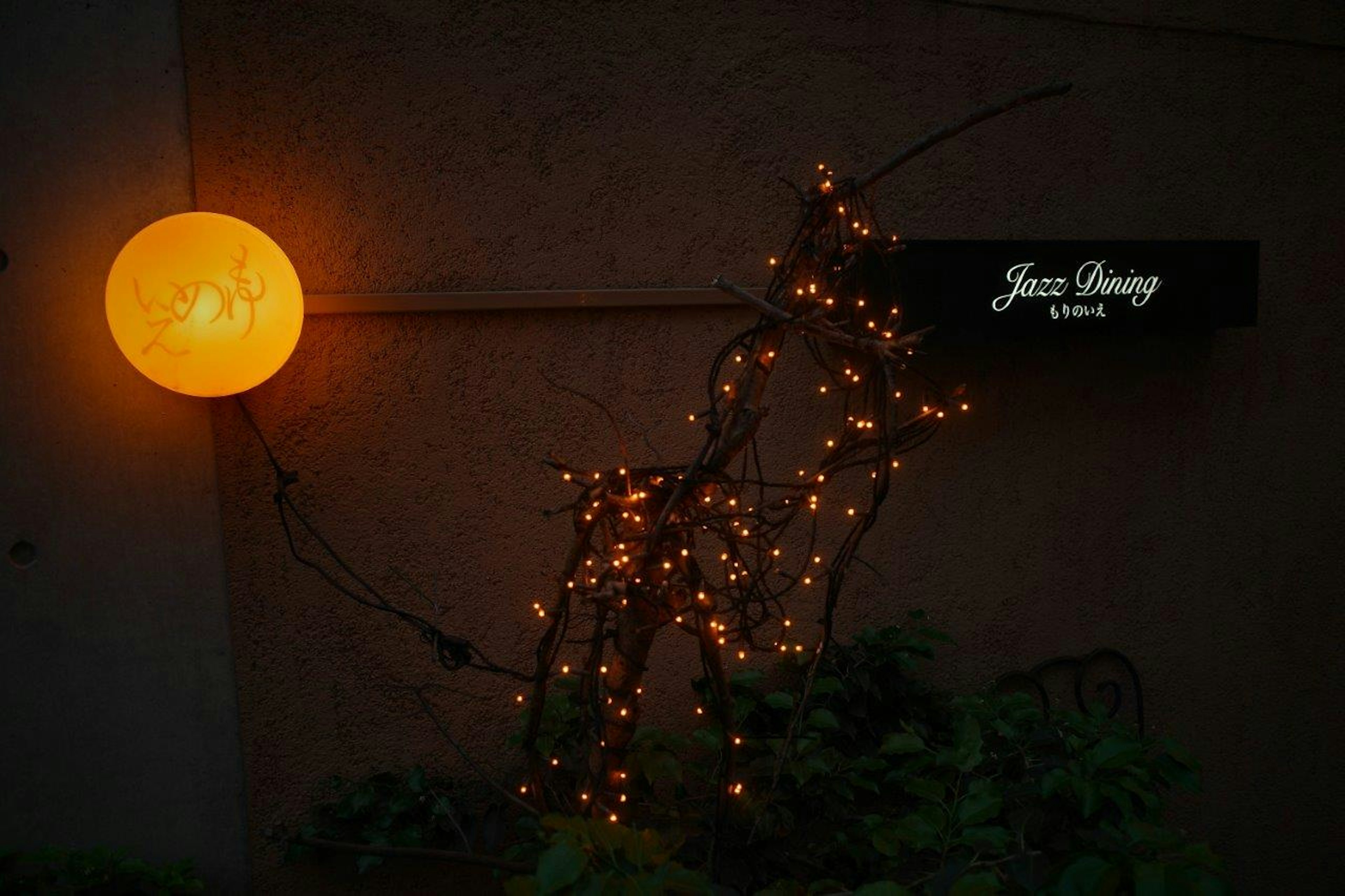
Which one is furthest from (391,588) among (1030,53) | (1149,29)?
(1149,29)

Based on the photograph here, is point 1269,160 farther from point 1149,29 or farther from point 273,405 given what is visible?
point 273,405

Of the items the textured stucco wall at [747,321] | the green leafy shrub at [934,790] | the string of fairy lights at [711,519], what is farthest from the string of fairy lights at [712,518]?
the textured stucco wall at [747,321]

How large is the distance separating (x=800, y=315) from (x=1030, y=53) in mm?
2246

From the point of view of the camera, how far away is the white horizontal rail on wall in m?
3.04

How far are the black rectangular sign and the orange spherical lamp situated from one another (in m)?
2.25

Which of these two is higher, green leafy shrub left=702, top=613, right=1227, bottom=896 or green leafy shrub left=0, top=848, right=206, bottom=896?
green leafy shrub left=702, top=613, right=1227, bottom=896

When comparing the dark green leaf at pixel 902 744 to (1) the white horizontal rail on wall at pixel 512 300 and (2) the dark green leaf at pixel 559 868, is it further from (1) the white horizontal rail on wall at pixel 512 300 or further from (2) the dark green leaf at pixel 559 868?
(1) the white horizontal rail on wall at pixel 512 300

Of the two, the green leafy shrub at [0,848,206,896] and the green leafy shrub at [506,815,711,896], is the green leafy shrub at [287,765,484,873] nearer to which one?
the green leafy shrub at [0,848,206,896]

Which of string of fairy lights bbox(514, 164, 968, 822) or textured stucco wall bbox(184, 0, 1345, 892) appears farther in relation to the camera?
textured stucco wall bbox(184, 0, 1345, 892)

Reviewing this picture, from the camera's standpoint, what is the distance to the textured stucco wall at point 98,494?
9.21 ft

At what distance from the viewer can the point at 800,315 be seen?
222cm

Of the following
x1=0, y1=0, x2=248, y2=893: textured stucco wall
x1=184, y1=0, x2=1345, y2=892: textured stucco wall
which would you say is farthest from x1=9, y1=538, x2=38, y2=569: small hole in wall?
x1=184, y1=0, x2=1345, y2=892: textured stucco wall

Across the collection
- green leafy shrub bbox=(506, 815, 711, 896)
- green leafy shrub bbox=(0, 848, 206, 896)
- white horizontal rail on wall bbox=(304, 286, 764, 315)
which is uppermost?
white horizontal rail on wall bbox=(304, 286, 764, 315)

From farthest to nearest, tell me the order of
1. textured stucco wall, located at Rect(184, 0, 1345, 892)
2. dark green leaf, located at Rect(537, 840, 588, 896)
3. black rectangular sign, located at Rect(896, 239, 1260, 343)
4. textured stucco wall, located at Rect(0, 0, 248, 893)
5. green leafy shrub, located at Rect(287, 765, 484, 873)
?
black rectangular sign, located at Rect(896, 239, 1260, 343) < textured stucco wall, located at Rect(184, 0, 1345, 892) < green leafy shrub, located at Rect(287, 765, 484, 873) < textured stucco wall, located at Rect(0, 0, 248, 893) < dark green leaf, located at Rect(537, 840, 588, 896)
